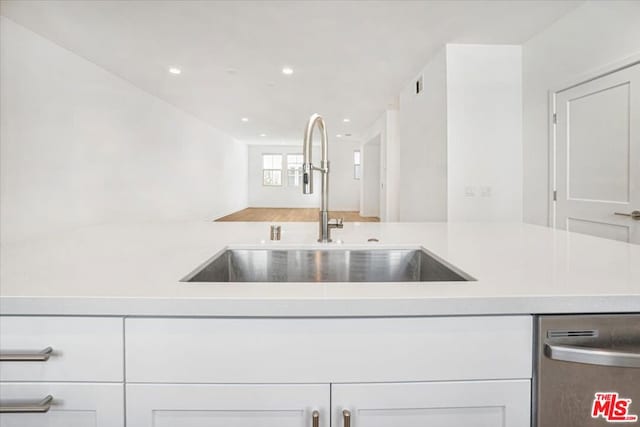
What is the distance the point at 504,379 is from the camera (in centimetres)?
65

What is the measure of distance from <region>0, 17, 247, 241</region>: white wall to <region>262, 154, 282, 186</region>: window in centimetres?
709

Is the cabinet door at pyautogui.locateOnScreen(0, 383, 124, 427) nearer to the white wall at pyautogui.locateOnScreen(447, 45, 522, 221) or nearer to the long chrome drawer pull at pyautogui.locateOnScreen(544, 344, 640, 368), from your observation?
the long chrome drawer pull at pyautogui.locateOnScreen(544, 344, 640, 368)

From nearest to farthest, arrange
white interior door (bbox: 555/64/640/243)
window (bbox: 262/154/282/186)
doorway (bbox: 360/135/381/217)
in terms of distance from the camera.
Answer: white interior door (bbox: 555/64/640/243) → doorway (bbox: 360/135/381/217) → window (bbox: 262/154/282/186)

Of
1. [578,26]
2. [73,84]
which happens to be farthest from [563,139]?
[73,84]

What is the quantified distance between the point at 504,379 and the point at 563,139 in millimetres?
3553

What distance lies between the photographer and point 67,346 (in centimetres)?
63

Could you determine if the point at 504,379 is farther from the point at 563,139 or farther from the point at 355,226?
the point at 563,139

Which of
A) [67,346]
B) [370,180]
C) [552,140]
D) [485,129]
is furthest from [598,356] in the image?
[370,180]

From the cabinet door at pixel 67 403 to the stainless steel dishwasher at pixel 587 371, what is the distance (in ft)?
2.38

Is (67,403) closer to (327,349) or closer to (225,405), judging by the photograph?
(225,405)

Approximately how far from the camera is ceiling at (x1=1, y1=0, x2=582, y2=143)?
10.7 ft

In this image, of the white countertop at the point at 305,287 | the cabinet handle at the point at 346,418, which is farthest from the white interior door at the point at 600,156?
the cabinet handle at the point at 346,418

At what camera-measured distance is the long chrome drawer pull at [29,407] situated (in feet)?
2.01

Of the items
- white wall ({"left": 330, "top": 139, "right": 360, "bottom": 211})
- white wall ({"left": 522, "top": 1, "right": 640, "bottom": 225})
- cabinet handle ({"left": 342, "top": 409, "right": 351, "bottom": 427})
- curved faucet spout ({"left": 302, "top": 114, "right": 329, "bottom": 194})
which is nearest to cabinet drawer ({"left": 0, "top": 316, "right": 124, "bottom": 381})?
cabinet handle ({"left": 342, "top": 409, "right": 351, "bottom": 427})
